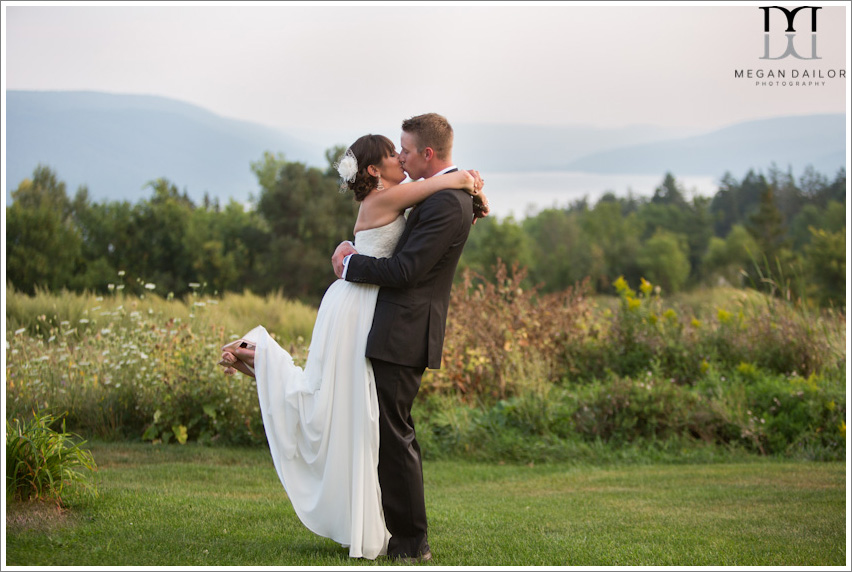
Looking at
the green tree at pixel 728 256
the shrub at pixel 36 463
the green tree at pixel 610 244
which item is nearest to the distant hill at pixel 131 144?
the green tree at pixel 610 244

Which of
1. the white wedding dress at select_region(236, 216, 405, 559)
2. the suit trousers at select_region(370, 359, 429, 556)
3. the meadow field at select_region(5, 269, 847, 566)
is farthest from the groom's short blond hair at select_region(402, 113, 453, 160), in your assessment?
the meadow field at select_region(5, 269, 847, 566)

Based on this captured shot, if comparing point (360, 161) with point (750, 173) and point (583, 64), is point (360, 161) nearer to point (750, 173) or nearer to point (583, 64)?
→ point (583, 64)

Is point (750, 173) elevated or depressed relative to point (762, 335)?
elevated

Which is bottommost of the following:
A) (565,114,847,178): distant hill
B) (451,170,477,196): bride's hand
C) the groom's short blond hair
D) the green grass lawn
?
the green grass lawn

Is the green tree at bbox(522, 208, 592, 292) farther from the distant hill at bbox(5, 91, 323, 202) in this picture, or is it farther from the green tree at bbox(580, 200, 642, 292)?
the distant hill at bbox(5, 91, 323, 202)

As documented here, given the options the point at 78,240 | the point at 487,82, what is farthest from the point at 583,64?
the point at 78,240

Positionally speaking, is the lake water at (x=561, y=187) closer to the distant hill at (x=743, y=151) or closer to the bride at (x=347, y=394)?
the distant hill at (x=743, y=151)
